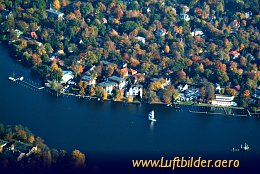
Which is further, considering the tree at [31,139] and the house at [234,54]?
the house at [234,54]

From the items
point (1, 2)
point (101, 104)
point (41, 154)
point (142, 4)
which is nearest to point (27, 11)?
point (1, 2)

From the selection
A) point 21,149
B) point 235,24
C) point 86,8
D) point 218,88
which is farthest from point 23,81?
point 235,24

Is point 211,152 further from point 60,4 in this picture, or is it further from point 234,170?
point 60,4

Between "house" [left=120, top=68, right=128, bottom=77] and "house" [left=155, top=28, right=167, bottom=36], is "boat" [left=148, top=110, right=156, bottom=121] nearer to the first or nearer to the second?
"house" [left=120, top=68, right=128, bottom=77]

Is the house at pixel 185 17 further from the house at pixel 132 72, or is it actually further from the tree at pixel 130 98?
the tree at pixel 130 98

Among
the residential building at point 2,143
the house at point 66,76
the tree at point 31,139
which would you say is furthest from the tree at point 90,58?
Answer: the residential building at point 2,143

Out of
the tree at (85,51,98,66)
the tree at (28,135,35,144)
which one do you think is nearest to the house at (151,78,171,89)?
the tree at (85,51,98,66)

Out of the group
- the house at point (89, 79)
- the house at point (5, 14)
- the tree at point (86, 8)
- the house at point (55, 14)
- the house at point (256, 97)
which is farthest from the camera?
the tree at point (86, 8)

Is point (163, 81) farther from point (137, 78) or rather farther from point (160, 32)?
point (160, 32)
